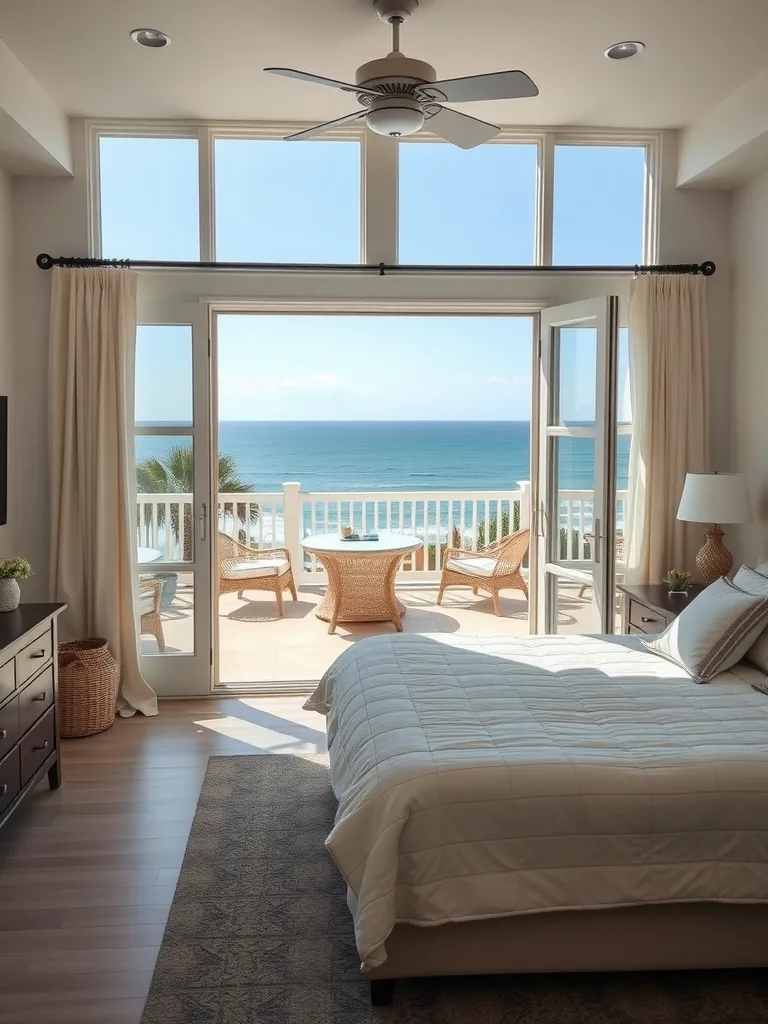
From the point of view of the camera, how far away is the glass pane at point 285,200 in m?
5.01

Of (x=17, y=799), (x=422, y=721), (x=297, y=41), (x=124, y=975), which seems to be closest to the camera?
(x=124, y=975)

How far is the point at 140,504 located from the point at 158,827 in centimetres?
206

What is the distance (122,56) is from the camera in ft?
12.9

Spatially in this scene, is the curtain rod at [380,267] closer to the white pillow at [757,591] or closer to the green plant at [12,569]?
the green plant at [12,569]

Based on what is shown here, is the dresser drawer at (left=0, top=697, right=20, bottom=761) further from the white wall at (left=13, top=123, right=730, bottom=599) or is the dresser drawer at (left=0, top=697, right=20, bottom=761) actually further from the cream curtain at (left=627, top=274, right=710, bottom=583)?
the cream curtain at (left=627, top=274, right=710, bottom=583)

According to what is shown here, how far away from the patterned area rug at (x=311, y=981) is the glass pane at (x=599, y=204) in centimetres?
369

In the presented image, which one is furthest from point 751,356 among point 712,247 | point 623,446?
point 623,446

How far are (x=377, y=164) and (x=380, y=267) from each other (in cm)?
61

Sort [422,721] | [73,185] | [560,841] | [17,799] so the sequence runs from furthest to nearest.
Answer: [73,185]
[17,799]
[422,721]
[560,841]

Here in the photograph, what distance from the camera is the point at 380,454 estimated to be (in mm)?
19484

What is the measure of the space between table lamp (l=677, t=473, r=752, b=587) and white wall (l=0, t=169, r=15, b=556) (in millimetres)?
3595

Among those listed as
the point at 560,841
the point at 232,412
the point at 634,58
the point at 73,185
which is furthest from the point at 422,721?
the point at 232,412

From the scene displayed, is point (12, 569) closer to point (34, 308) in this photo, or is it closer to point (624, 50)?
point (34, 308)

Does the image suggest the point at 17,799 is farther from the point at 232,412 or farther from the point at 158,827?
the point at 232,412
